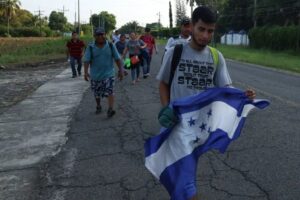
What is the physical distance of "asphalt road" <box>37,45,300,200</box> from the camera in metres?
5.17

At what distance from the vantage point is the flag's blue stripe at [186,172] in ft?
11.8

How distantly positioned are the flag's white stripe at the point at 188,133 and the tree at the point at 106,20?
144 metres

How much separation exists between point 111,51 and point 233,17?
72.0m

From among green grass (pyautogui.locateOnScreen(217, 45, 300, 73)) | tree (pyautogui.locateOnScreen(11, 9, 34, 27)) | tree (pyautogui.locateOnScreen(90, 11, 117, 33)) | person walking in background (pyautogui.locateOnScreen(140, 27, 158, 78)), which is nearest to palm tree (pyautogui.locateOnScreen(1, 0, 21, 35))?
tree (pyautogui.locateOnScreen(11, 9, 34, 27))

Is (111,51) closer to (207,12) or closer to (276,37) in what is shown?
(207,12)

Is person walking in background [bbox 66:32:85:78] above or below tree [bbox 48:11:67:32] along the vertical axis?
below

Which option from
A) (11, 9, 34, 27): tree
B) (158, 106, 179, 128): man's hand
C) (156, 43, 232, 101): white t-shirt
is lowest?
(158, 106, 179, 128): man's hand

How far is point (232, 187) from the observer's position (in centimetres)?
521

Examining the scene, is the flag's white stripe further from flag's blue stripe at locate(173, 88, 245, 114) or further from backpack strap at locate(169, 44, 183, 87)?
backpack strap at locate(169, 44, 183, 87)

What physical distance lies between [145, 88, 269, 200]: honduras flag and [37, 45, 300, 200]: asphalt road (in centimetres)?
126

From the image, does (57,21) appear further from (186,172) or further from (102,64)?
(186,172)

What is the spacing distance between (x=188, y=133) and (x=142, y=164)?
2621 millimetres

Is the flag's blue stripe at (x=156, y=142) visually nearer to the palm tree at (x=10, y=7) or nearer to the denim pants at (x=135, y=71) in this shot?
the denim pants at (x=135, y=71)

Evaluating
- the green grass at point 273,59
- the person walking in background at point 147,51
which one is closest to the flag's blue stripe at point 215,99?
the person walking in background at point 147,51
